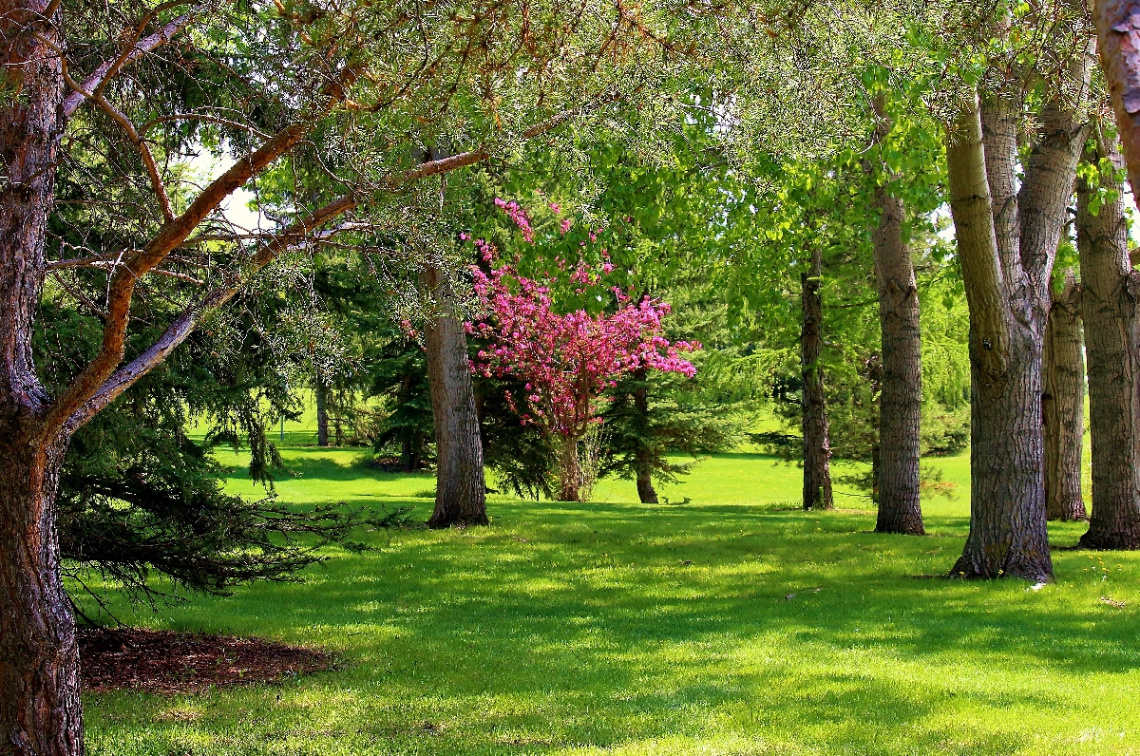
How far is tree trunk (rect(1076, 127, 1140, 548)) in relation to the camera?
1255cm

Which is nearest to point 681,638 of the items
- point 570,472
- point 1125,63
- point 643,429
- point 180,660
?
point 180,660

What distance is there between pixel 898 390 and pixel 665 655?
837 cm

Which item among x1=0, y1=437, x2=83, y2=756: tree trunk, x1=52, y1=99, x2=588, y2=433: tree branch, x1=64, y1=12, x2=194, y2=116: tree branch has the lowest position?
x1=0, y1=437, x2=83, y2=756: tree trunk

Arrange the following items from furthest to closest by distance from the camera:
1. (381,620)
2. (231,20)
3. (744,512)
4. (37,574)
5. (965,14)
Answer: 1. (744,512)
2. (381,620)
3. (965,14)
4. (231,20)
5. (37,574)

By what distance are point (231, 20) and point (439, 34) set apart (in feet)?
4.03

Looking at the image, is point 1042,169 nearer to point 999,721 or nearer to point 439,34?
point 999,721

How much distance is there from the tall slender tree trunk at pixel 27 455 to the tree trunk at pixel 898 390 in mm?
11835

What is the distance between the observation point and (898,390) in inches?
562

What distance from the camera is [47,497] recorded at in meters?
4.38

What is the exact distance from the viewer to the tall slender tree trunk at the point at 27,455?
165 inches

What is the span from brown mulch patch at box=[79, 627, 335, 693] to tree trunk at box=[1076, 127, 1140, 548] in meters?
10.2

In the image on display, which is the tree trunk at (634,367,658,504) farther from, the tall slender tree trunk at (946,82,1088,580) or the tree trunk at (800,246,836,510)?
the tall slender tree trunk at (946,82,1088,580)

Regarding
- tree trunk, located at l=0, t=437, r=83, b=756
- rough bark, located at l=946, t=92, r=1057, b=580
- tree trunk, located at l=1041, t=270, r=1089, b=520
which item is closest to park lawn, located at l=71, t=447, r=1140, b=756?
rough bark, located at l=946, t=92, r=1057, b=580

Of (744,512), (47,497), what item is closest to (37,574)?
(47,497)
